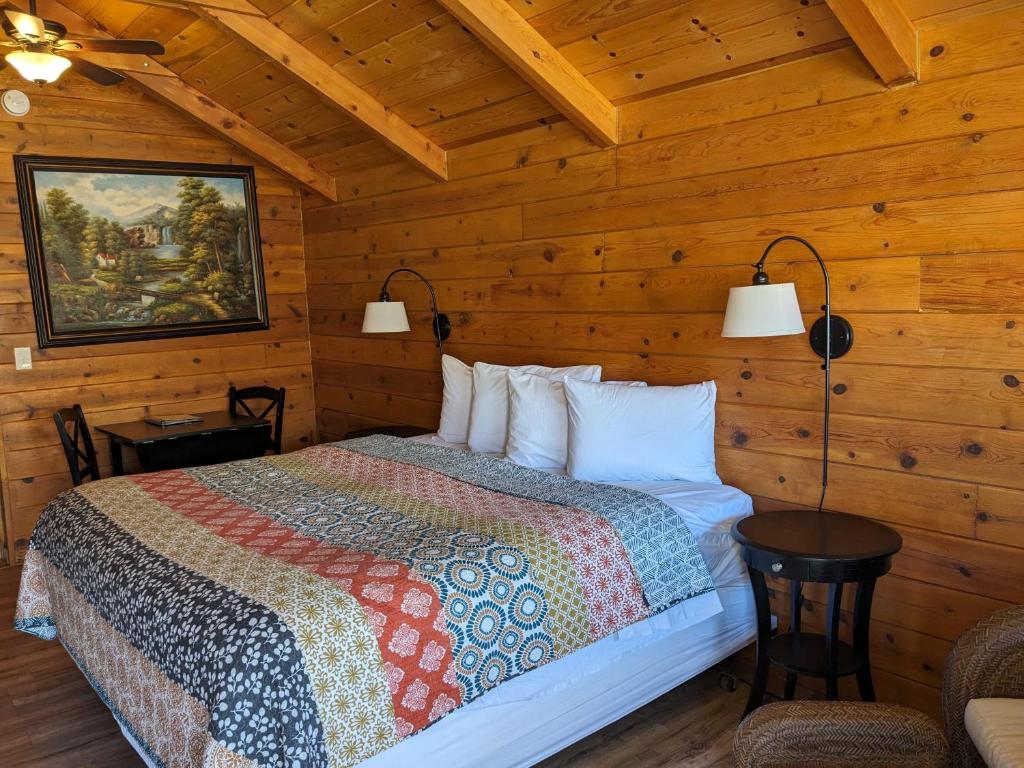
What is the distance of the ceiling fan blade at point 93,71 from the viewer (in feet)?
9.98

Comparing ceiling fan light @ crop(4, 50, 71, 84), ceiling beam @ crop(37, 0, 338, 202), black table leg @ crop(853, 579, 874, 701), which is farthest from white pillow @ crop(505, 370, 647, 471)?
ceiling beam @ crop(37, 0, 338, 202)

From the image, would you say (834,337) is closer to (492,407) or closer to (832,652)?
(832,652)

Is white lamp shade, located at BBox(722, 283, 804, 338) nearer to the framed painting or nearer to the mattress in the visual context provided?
the mattress

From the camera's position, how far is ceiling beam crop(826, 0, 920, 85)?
221 cm

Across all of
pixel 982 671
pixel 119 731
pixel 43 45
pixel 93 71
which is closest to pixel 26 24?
pixel 43 45

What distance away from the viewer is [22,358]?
14.2ft

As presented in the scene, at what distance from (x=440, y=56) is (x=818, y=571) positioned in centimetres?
249

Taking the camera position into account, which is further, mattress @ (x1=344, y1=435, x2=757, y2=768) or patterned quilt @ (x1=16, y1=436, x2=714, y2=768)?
mattress @ (x1=344, y1=435, x2=757, y2=768)

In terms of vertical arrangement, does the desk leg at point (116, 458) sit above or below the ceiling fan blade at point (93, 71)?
below

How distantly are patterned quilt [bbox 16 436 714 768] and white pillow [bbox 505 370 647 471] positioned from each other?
0.52ft

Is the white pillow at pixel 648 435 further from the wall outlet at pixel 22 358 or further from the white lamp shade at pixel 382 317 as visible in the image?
the wall outlet at pixel 22 358

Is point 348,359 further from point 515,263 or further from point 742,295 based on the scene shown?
point 742,295

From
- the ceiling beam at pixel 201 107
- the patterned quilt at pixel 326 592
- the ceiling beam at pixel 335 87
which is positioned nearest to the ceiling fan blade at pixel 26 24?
the ceiling beam at pixel 335 87

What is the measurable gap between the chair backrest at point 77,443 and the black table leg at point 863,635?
362cm
